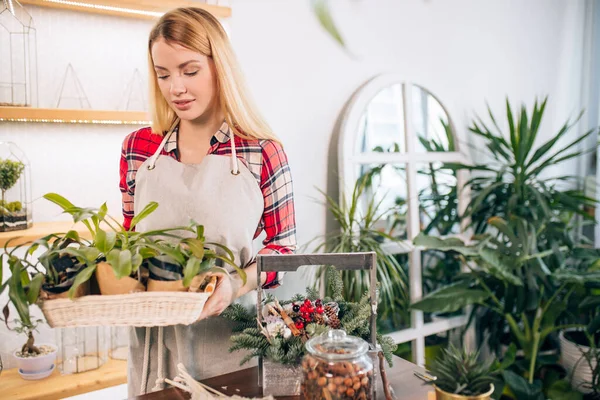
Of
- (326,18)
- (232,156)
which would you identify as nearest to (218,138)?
(232,156)

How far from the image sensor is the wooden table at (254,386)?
1.19m

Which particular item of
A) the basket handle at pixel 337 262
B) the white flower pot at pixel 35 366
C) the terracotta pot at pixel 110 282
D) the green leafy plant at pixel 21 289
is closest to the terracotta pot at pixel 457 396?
the basket handle at pixel 337 262

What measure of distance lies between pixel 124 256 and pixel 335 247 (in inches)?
56.7

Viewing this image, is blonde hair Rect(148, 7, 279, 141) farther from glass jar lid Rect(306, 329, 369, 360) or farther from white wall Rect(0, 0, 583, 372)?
glass jar lid Rect(306, 329, 369, 360)

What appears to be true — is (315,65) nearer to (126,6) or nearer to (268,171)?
(126,6)

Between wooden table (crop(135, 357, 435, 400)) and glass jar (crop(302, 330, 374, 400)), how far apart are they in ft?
0.61

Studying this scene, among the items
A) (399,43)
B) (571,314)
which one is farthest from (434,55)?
(571,314)

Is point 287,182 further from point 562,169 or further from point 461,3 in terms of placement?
point 562,169

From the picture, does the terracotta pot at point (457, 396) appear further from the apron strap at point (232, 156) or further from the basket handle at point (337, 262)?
the apron strap at point (232, 156)

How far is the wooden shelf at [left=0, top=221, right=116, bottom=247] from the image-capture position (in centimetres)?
171

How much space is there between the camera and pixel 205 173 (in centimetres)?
150

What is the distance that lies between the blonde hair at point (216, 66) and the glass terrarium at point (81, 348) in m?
0.95

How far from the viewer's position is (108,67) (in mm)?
2082

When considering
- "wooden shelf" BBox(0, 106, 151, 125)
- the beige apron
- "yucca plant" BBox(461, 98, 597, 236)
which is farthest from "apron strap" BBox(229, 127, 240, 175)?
"yucca plant" BBox(461, 98, 597, 236)
